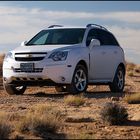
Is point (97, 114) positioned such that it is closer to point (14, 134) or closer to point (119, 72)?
point (14, 134)

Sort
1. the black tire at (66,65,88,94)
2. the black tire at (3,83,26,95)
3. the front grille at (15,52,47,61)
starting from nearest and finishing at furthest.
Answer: the front grille at (15,52,47,61)
the black tire at (66,65,88,94)
the black tire at (3,83,26,95)

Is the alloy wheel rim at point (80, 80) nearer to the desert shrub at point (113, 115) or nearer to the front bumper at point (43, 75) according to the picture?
the front bumper at point (43, 75)

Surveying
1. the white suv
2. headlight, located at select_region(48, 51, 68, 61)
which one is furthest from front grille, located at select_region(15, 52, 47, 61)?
headlight, located at select_region(48, 51, 68, 61)

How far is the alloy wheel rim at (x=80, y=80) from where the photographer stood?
16531mm

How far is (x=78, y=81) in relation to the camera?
54.6 feet

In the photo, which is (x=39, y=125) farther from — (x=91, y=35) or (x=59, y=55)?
(x=91, y=35)

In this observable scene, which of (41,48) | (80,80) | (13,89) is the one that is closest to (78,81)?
(80,80)

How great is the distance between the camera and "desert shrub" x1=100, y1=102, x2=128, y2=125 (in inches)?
423

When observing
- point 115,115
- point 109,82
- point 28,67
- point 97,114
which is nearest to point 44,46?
point 28,67

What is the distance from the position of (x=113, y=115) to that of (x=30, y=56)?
5.63 m

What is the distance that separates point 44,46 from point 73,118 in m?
5.44

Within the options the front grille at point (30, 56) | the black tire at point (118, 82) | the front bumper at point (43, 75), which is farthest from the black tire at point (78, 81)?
the black tire at point (118, 82)

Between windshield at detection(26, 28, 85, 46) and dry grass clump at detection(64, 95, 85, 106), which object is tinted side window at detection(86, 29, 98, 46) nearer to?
windshield at detection(26, 28, 85, 46)

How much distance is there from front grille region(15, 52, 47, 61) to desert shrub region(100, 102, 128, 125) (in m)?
5.04
